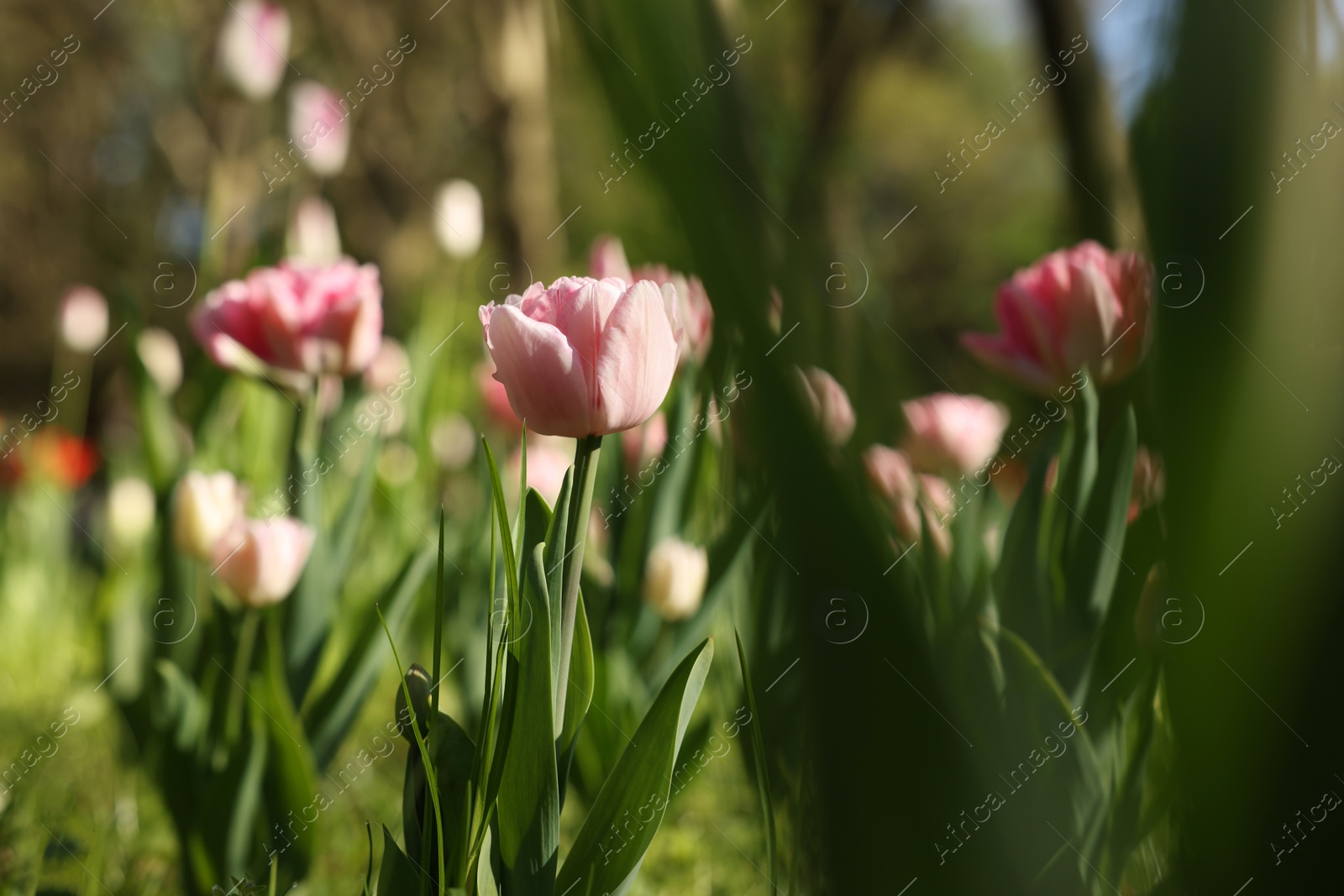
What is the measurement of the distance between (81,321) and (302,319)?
1.22 meters

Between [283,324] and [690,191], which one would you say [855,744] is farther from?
[283,324]

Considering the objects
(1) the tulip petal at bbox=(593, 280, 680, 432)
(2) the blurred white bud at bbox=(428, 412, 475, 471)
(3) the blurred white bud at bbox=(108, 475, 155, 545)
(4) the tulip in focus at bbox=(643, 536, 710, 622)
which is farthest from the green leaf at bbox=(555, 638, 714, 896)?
(2) the blurred white bud at bbox=(428, 412, 475, 471)

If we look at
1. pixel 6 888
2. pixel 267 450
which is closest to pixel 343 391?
pixel 267 450

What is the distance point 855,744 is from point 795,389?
0.36 feet

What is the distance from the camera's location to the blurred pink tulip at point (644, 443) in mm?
1121

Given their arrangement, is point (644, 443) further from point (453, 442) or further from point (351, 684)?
point (453, 442)

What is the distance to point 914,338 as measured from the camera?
0.28m

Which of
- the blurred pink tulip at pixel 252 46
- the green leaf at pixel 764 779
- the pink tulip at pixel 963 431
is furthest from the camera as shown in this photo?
the blurred pink tulip at pixel 252 46

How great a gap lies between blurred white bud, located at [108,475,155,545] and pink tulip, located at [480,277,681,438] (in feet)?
4.30

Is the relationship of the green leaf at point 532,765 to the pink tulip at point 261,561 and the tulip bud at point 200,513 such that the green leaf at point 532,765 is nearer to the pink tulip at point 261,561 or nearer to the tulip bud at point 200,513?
the pink tulip at point 261,561

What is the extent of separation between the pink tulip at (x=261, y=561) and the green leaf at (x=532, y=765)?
1.63 feet

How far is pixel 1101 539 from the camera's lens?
558mm

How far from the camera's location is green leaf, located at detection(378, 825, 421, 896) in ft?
1.67

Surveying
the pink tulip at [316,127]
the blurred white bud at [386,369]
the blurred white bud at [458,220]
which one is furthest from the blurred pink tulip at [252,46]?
the blurred white bud at [386,369]
